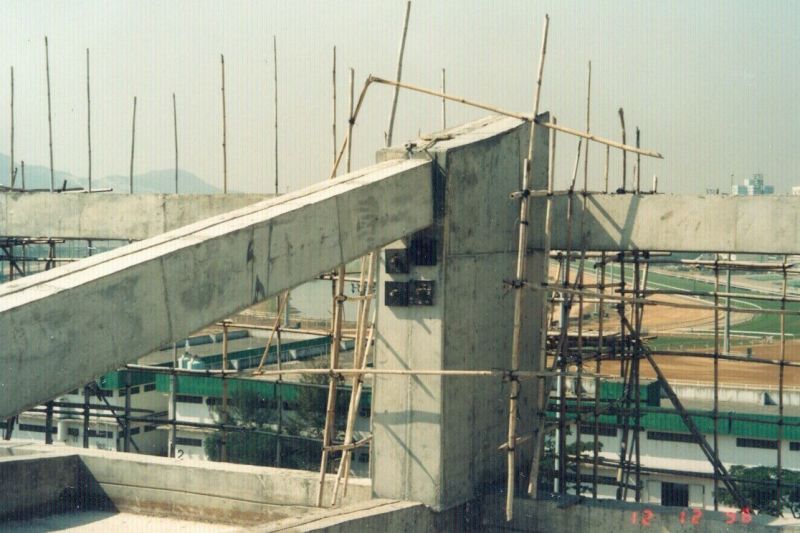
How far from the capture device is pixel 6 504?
380 inches

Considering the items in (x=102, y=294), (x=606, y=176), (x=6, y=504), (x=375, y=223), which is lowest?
(x=6, y=504)

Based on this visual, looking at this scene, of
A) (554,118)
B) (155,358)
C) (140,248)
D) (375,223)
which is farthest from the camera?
(155,358)

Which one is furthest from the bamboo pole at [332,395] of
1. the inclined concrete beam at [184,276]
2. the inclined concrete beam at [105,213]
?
the inclined concrete beam at [105,213]

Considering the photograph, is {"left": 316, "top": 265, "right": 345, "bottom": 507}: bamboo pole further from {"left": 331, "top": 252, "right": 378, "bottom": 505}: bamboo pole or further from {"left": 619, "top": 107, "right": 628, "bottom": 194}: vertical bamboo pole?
{"left": 619, "top": 107, "right": 628, "bottom": 194}: vertical bamboo pole

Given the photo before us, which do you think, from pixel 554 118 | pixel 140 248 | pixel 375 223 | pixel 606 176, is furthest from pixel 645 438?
pixel 140 248

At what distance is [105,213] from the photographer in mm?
11258

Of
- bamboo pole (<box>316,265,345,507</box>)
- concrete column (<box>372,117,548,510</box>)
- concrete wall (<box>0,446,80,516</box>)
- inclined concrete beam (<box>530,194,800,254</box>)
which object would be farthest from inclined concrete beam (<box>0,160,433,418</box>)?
concrete wall (<box>0,446,80,516</box>)

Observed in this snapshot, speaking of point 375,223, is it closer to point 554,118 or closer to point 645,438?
point 554,118

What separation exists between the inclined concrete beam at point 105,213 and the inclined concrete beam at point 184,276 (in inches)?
116

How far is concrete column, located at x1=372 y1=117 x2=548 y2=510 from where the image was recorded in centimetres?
816

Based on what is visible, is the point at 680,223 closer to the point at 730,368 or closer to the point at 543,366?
the point at 543,366

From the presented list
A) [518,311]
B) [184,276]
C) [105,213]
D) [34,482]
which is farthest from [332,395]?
[105,213]

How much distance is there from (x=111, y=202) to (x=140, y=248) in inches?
204

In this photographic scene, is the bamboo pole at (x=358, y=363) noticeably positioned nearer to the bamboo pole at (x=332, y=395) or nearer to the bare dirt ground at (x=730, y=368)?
the bamboo pole at (x=332, y=395)
